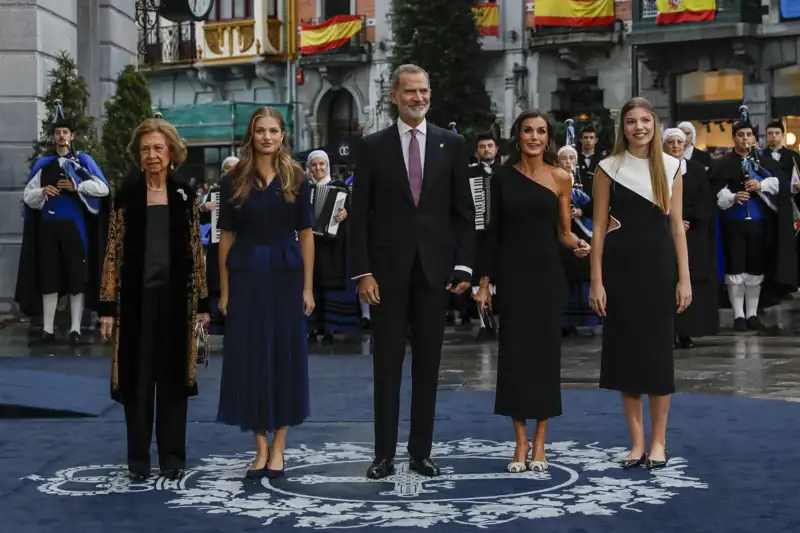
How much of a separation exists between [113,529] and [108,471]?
1697 millimetres

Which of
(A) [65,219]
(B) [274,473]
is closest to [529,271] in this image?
(B) [274,473]

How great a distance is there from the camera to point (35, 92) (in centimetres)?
1988

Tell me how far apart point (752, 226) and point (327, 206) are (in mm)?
4626

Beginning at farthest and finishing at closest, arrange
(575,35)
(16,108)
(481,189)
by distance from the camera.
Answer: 1. (575,35)
2. (16,108)
3. (481,189)

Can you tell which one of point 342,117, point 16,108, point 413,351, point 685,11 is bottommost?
point 413,351

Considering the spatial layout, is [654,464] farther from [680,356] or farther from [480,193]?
[480,193]

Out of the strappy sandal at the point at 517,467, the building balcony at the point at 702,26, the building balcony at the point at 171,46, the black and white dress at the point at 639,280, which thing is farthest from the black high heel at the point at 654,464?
the building balcony at the point at 171,46

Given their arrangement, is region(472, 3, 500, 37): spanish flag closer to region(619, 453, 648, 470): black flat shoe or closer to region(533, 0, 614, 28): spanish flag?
region(533, 0, 614, 28): spanish flag

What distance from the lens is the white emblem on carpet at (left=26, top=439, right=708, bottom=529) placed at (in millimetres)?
7538

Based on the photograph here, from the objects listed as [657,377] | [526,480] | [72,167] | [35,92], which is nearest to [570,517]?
[526,480]

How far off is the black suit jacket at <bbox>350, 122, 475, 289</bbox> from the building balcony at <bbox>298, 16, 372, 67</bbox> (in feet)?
118

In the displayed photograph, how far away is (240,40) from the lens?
4769cm

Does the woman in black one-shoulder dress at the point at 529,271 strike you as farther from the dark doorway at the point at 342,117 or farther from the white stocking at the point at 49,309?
the dark doorway at the point at 342,117

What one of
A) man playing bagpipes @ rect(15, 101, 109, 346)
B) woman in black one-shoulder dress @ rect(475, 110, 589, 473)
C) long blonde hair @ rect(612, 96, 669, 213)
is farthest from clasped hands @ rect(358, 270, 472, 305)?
man playing bagpipes @ rect(15, 101, 109, 346)
